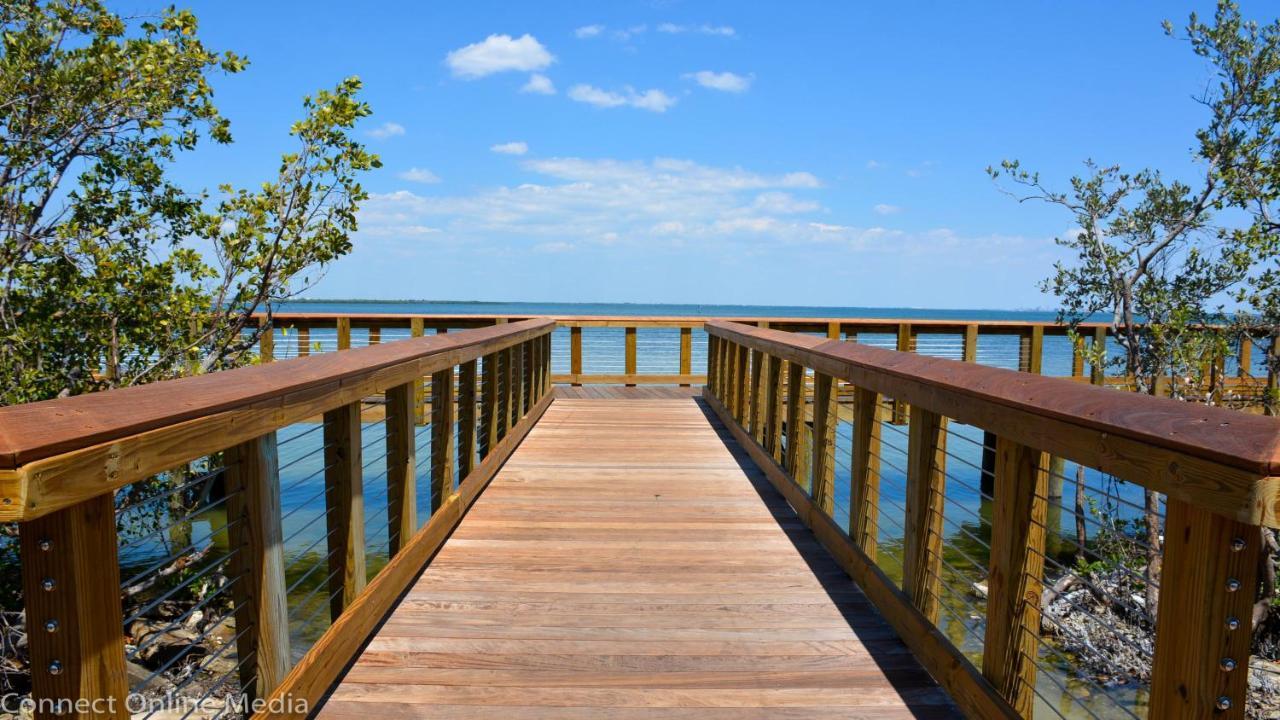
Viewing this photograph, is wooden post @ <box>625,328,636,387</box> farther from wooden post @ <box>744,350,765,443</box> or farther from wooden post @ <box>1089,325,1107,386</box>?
wooden post @ <box>1089,325,1107,386</box>

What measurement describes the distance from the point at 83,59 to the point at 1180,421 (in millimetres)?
6312

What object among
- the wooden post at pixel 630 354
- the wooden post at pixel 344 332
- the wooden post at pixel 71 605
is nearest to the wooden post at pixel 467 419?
the wooden post at pixel 71 605

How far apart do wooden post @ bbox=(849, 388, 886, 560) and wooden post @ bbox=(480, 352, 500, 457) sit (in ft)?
8.64

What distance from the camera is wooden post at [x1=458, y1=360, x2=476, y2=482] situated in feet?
14.8

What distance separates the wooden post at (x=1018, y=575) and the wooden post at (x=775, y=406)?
299 centimetres

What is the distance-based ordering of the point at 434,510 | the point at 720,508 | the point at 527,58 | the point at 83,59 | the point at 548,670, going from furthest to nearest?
the point at 527,58
the point at 83,59
the point at 720,508
the point at 434,510
the point at 548,670

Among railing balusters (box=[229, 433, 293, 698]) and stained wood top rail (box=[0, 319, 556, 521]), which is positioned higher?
stained wood top rail (box=[0, 319, 556, 521])

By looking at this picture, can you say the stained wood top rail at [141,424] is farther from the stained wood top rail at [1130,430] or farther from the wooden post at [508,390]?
the wooden post at [508,390]

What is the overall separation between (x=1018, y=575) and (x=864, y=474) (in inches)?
47.8

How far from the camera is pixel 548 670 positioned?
2490mm

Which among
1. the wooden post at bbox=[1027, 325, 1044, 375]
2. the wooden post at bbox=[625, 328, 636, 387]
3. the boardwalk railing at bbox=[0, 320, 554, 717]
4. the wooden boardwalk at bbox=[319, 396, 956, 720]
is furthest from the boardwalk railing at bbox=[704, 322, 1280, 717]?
the wooden post at bbox=[1027, 325, 1044, 375]

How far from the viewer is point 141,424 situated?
1391 millimetres

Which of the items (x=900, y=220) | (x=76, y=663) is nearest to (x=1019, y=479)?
(x=76, y=663)

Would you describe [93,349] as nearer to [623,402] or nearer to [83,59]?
[83,59]
